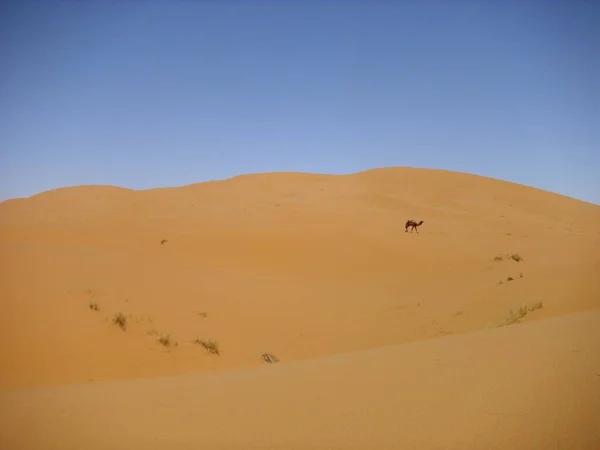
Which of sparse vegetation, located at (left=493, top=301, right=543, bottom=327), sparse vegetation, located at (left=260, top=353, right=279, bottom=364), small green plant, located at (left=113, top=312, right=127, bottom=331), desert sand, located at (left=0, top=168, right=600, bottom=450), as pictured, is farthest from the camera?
small green plant, located at (left=113, top=312, right=127, bottom=331)

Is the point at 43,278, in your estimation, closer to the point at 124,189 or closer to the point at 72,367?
the point at 72,367

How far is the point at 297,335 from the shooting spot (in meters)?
12.0

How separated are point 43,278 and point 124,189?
50959 millimetres

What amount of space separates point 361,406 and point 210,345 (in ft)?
20.5

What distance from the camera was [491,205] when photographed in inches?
1785

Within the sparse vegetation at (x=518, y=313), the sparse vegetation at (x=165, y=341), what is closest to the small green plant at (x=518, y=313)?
the sparse vegetation at (x=518, y=313)

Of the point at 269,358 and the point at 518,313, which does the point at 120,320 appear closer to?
the point at 269,358

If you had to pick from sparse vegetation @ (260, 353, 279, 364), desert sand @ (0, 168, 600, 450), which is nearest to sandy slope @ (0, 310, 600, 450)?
desert sand @ (0, 168, 600, 450)

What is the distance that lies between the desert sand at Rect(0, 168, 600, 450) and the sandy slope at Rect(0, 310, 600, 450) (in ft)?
0.07

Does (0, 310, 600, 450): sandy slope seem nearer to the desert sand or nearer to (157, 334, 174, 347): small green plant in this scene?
the desert sand

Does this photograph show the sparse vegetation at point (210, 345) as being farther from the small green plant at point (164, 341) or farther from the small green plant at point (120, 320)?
the small green plant at point (120, 320)

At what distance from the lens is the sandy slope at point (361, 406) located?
3.55m

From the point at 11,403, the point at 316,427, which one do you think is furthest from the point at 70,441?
the point at 316,427

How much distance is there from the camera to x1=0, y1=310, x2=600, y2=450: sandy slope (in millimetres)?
3555
